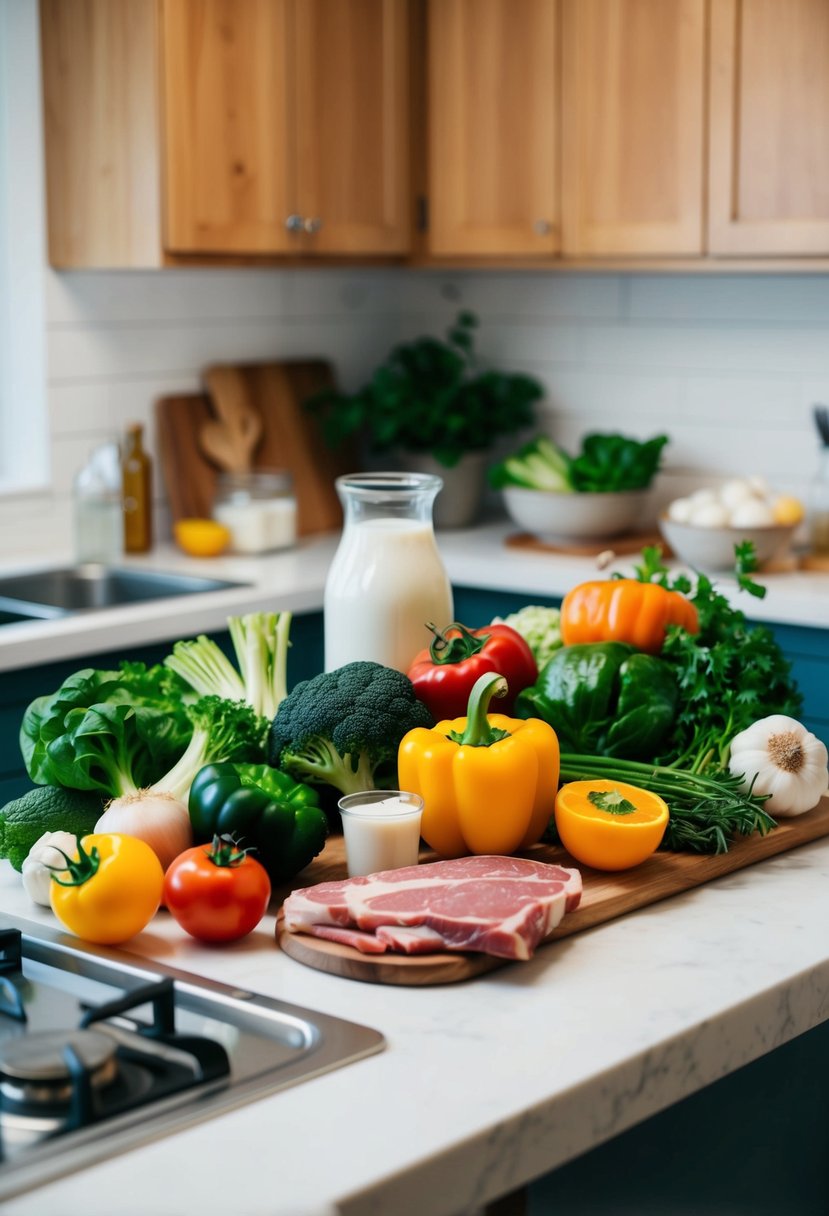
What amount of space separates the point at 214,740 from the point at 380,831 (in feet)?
0.86

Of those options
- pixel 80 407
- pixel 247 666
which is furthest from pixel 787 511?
pixel 247 666

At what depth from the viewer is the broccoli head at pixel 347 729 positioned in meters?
1.64

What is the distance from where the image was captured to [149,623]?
3025 mm

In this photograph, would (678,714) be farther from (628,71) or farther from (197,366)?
(197,366)

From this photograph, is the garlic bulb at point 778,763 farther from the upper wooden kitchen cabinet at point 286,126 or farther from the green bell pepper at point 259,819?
the upper wooden kitchen cabinet at point 286,126

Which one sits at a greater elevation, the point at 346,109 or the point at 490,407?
the point at 346,109

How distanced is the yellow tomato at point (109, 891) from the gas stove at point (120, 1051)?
24 mm

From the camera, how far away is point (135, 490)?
3.68 metres

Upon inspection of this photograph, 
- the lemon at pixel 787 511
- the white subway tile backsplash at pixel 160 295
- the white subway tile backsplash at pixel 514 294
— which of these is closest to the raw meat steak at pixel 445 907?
the lemon at pixel 787 511

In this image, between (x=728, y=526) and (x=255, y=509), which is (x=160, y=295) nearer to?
(x=255, y=509)

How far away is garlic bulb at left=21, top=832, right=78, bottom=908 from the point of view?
1472mm

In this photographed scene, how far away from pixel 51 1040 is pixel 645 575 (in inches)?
42.4

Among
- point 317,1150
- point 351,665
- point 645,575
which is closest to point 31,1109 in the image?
point 317,1150

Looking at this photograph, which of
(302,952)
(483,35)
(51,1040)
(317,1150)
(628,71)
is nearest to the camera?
(317,1150)
